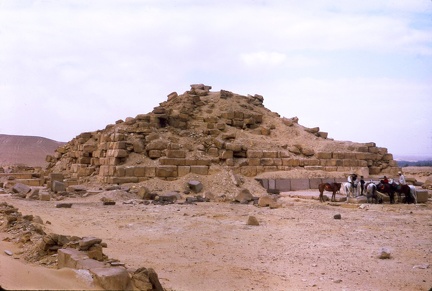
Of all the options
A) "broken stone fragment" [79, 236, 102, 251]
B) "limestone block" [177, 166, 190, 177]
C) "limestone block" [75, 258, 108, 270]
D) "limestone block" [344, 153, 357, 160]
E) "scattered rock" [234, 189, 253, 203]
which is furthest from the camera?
"limestone block" [344, 153, 357, 160]

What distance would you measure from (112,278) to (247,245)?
14.2ft

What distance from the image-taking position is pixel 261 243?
9086 mm

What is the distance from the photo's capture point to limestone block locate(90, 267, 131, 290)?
492cm

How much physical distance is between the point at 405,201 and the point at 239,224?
336 inches

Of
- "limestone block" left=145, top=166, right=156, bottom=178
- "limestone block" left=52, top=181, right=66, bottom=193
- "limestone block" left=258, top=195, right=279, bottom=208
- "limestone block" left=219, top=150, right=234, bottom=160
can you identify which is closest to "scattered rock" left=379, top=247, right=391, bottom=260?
"limestone block" left=258, top=195, right=279, bottom=208

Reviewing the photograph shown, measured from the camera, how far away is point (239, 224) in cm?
1127

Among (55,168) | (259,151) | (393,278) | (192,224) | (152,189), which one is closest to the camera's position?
(393,278)

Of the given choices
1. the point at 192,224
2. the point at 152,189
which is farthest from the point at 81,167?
the point at 192,224

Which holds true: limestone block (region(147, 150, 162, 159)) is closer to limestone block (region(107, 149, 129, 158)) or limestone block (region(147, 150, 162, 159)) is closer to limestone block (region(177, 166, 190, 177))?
limestone block (region(107, 149, 129, 158))

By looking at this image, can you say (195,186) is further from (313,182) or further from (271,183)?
(313,182)

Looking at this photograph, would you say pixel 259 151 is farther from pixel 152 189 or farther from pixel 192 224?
pixel 192 224

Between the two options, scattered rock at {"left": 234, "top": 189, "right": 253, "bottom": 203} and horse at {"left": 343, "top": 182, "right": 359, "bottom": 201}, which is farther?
horse at {"left": 343, "top": 182, "right": 359, "bottom": 201}

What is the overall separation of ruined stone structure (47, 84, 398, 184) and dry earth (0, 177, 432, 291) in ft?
16.2

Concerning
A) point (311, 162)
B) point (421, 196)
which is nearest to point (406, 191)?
point (421, 196)
